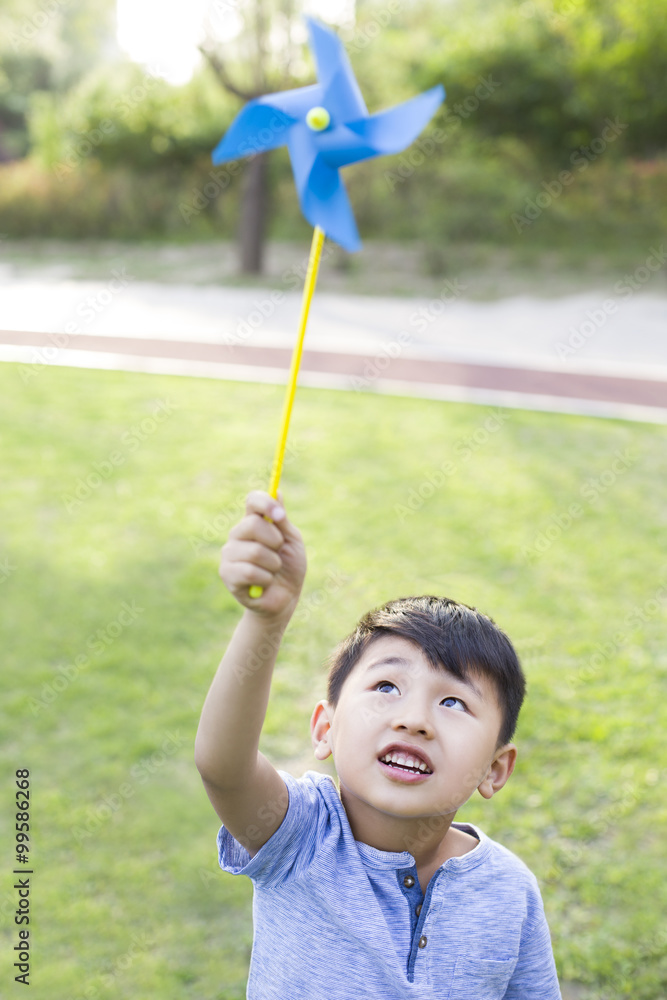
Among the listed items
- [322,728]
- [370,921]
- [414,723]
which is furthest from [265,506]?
[370,921]

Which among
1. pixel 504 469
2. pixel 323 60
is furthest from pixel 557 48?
pixel 323 60

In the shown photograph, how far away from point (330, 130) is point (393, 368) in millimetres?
6635

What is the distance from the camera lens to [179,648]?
3.78 m

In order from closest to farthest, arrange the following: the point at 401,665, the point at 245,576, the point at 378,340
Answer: the point at 245,576
the point at 401,665
the point at 378,340

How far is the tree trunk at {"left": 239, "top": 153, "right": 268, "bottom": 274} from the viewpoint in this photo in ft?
41.1

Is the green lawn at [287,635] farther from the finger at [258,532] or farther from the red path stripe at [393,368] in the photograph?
the finger at [258,532]

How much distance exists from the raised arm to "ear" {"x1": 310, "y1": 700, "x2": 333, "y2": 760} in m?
0.14

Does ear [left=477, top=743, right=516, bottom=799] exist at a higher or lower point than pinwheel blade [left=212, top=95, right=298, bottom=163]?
lower

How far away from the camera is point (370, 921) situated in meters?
1.28

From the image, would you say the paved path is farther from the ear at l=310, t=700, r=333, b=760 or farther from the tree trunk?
the ear at l=310, t=700, r=333, b=760

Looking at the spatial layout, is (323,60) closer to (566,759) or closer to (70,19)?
(566,759)

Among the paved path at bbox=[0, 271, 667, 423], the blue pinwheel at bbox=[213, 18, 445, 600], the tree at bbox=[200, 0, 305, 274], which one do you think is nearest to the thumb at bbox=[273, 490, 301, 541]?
the blue pinwheel at bbox=[213, 18, 445, 600]

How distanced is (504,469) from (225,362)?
3.33 meters

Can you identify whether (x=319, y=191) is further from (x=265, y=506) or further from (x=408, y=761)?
(x=408, y=761)
